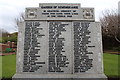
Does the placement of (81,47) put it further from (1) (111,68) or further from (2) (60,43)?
(1) (111,68)

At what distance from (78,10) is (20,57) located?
3.56m

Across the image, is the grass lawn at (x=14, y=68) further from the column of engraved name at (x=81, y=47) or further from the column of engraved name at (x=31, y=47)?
the column of engraved name at (x=81, y=47)

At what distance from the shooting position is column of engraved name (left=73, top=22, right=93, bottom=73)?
654cm

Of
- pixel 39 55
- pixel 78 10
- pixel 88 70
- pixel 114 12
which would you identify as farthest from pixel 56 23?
pixel 114 12

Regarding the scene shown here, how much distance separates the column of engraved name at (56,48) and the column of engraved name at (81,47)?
1.79ft

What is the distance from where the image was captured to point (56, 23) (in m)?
6.82

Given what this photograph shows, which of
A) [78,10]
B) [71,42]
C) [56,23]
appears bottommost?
[71,42]

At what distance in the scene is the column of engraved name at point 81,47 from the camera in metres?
6.54

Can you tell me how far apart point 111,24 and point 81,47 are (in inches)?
999

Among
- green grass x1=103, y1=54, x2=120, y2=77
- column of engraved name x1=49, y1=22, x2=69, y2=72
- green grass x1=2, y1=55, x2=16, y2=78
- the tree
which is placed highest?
the tree

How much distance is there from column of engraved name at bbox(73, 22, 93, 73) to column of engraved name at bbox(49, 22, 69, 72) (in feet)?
1.79

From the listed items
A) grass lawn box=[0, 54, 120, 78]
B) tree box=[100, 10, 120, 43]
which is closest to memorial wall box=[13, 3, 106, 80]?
grass lawn box=[0, 54, 120, 78]

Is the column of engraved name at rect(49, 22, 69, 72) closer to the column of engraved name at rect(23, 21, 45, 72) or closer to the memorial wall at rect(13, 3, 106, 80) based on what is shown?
the memorial wall at rect(13, 3, 106, 80)

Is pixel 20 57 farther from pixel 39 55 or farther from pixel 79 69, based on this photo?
pixel 79 69
